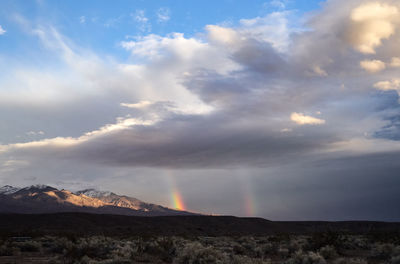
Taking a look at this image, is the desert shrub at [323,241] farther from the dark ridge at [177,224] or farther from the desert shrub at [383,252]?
the dark ridge at [177,224]

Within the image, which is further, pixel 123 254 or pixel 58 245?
pixel 58 245

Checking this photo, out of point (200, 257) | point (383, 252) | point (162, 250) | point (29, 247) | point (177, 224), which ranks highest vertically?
point (200, 257)

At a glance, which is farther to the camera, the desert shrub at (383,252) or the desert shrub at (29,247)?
the desert shrub at (29,247)

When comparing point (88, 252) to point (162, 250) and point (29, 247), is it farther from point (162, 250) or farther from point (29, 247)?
point (29, 247)

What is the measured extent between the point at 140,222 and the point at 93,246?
9147cm

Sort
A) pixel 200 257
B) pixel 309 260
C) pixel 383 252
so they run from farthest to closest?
pixel 383 252 < pixel 200 257 < pixel 309 260

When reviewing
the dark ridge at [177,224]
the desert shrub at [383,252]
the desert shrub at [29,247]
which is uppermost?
the desert shrub at [383,252]

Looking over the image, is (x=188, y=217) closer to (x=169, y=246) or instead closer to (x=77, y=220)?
(x=77, y=220)

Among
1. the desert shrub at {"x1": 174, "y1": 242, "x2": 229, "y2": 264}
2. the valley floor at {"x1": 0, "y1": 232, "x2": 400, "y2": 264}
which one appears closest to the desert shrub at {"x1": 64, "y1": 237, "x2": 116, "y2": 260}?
the valley floor at {"x1": 0, "y1": 232, "x2": 400, "y2": 264}

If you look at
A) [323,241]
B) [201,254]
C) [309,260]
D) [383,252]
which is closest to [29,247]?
[201,254]

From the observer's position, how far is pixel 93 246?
2162cm

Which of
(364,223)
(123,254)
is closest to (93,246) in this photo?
(123,254)

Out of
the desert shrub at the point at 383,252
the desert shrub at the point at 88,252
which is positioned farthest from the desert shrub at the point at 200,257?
the desert shrub at the point at 383,252

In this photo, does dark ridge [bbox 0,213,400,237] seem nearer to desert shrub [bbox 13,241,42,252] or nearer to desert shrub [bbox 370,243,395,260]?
desert shrub [bbox 13,241,42,252]
